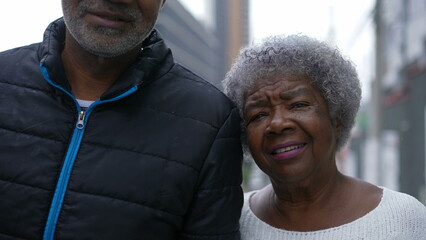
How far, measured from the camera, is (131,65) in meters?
2.01

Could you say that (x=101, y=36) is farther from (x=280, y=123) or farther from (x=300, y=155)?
(x=300, y=155)

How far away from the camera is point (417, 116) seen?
11.7m

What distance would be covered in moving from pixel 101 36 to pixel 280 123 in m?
0.80

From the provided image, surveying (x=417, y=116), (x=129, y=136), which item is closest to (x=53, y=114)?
(x=129, y=136)

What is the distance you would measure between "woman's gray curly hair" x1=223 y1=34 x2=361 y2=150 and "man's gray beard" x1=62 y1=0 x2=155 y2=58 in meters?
0.61

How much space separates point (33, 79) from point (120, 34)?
35 cm

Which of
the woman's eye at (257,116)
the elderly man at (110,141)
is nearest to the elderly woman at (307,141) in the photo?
the woman's eye at (257,116)

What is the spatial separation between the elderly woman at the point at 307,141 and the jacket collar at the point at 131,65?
1.45 ft

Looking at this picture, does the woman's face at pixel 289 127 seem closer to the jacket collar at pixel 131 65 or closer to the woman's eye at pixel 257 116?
the woman's eye at pixel 257 116

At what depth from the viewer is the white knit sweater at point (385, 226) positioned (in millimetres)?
2244

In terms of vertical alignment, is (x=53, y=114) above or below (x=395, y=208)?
above

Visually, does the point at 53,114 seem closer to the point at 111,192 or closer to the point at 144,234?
the point at 111,192

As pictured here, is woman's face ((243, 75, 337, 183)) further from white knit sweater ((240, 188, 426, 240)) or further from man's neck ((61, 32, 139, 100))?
man's neck ((61, 32, 139, 100))

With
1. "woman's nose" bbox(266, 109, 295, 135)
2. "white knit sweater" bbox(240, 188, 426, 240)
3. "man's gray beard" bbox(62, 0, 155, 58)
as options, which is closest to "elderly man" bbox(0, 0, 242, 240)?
"man's gray beard" bbox(62, 0, 155, 58)
